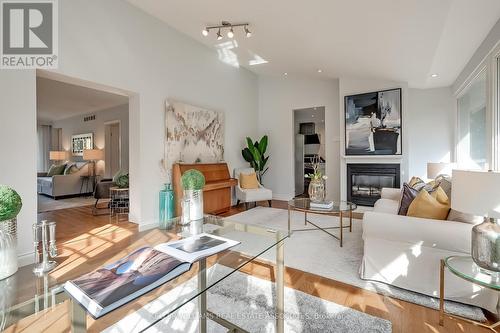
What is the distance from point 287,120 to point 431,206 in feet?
15.6

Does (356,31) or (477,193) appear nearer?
(477,193)

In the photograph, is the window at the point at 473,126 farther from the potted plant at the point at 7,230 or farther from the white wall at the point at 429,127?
the potted plant at the point at 7,230

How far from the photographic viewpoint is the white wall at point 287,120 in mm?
5895

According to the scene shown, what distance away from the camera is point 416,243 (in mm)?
1887

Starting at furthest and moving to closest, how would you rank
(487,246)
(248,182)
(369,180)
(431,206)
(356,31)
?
(248,182) → (369,180) → (356,31) → (431,206) → (487,246)

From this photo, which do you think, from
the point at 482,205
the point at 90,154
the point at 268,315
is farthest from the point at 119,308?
the point at 90,154

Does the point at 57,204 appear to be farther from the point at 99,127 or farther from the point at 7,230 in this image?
the point at 7,230

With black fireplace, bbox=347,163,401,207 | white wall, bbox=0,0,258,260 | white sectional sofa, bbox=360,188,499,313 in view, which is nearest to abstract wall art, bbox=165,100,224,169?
white wall, bbox=0,0,258,260

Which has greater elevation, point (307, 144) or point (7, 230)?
point (307, 144)

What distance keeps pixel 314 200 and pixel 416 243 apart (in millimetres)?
1518

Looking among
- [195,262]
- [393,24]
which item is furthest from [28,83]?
[393,24]

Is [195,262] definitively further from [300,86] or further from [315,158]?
[315,158]

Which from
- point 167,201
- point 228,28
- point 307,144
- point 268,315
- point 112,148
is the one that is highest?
point 228,28

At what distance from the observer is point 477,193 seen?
51.6 inches
